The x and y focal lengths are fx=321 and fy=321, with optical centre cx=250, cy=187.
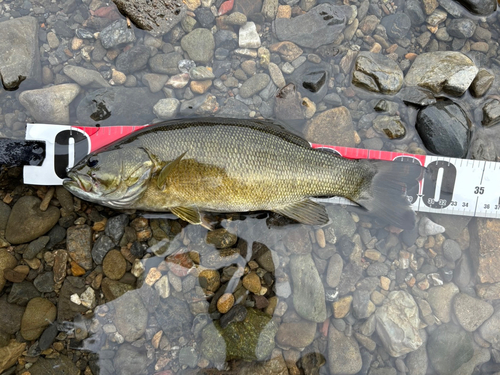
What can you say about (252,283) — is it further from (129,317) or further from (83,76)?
(83,76)

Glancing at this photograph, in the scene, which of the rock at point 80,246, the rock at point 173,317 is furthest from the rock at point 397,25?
the rock at point 80,246

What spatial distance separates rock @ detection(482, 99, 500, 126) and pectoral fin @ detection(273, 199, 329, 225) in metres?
2.41

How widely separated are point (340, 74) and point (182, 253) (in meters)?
2.95

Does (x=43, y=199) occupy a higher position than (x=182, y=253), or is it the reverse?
(x=43, y=199)

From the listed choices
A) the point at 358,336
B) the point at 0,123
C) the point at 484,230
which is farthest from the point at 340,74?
the point at 0,123

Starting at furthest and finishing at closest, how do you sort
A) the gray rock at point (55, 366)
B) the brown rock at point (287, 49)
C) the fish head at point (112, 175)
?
the brown rock at point (287, 49), the gray rock at point (55, 366), the fish head at point (112, 175)

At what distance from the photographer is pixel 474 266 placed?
13.1ft

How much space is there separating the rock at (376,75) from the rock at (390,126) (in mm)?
330

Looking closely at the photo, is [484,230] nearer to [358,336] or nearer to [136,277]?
[358,336]

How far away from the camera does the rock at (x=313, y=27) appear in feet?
13.2

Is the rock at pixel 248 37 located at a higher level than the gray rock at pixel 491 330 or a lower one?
higher

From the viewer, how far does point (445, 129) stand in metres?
3.86

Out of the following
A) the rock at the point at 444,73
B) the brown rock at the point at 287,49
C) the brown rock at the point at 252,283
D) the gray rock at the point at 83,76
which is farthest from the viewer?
the brown rock at the point at 287,49

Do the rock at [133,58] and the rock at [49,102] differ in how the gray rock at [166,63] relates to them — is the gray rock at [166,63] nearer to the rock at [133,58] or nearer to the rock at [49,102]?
the rock at [133,58]
